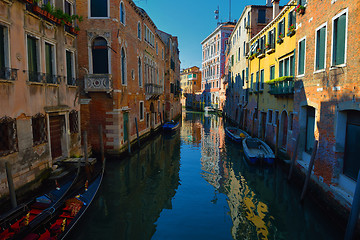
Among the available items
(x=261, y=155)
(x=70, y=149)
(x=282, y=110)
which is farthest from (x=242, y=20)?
(x=70, y=149)

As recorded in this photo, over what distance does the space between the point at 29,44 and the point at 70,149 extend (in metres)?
4.19

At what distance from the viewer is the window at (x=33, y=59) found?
7309 mm

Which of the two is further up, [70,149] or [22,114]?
[22,114]

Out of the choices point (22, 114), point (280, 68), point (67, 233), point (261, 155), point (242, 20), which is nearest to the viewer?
point (67, 233)

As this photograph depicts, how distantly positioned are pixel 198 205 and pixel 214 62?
40.1 m

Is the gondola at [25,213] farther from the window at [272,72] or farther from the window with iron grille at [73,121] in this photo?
the window at [272,72]

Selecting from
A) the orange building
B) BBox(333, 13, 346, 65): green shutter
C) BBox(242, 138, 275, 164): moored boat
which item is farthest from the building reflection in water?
BBox(333, 13, 346, 65): green shutter

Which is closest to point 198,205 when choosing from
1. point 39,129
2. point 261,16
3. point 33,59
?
point 39,129

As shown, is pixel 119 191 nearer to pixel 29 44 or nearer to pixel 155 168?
pixel 155 168

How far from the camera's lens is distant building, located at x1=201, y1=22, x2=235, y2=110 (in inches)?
1599

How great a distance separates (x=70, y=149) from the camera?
31.6 ft

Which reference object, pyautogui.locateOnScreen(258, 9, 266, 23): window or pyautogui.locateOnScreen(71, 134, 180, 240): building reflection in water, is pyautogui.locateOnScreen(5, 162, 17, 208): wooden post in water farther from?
pyautogui.locateOnScreen(258, 9, 266, 23): window

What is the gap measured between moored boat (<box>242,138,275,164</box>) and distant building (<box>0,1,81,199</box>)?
26.0 feet

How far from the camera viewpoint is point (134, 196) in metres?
7.97
